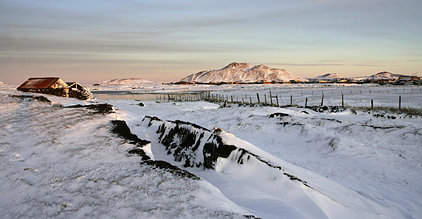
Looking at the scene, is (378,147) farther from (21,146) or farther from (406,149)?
(21,146)

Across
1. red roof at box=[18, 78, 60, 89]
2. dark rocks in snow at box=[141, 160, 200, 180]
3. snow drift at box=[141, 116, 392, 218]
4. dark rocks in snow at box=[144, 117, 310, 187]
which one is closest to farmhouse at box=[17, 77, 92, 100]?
red roof at box=[18, 78, 60, 89]

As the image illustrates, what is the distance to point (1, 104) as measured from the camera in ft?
35.2

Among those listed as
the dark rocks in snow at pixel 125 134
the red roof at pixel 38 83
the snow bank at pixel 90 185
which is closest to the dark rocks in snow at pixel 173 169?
the snow bank at pixel 90 185

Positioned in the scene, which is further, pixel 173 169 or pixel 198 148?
pixel 198 148

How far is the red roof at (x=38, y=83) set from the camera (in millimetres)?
30773

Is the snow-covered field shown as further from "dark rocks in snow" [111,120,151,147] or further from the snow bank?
"dark rocks in snow" [111,120,151,147]

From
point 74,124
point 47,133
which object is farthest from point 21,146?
point 74,124

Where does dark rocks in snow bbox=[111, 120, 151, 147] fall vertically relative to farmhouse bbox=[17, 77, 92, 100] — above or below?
below

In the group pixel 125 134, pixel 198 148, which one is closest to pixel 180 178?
pixel 198 148

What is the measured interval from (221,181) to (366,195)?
3.91 metres

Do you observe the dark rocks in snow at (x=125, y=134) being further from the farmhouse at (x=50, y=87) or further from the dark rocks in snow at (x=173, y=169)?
the farmhouse at (x=50, y=87)

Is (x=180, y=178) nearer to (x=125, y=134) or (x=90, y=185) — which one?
(x=90, y=185)

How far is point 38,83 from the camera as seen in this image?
32094mm

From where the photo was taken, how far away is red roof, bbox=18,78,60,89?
30773 millimetres
